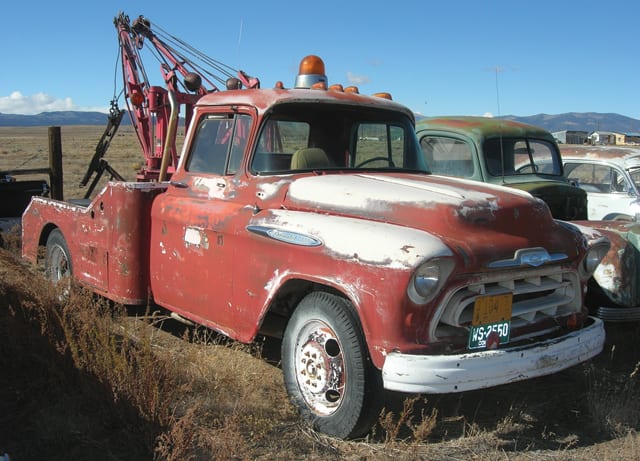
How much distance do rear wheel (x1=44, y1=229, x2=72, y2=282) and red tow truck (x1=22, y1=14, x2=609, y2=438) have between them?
694 millimetres

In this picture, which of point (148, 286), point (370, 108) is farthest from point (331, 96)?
point (148, 286)

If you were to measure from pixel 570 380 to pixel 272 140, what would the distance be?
2832 millimetres

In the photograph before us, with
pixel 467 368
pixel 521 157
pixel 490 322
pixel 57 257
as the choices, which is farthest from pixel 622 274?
pixel 57 257

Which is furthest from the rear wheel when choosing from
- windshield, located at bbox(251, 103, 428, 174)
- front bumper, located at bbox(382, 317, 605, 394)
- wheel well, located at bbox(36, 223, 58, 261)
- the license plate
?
the license plate

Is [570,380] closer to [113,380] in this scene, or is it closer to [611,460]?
[611,460]

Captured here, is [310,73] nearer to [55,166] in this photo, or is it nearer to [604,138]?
[55,166]

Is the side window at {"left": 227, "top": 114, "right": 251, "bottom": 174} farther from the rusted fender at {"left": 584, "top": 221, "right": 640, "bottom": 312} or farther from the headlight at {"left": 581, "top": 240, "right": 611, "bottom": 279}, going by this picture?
the rusted fender at {"left": 584, "top": 221, "right": 640, "bottom": 312}

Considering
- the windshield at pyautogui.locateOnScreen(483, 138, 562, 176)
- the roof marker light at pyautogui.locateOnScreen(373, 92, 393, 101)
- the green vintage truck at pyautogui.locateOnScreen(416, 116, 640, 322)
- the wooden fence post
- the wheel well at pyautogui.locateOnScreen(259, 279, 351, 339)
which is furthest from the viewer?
the wooden fence post

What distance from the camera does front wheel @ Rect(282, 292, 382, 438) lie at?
11.1 ft

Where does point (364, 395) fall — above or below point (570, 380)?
above

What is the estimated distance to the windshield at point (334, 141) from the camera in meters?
4.43

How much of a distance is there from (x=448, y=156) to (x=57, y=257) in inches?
176

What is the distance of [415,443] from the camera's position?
3287 mm

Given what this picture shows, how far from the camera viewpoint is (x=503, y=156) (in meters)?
7.54
